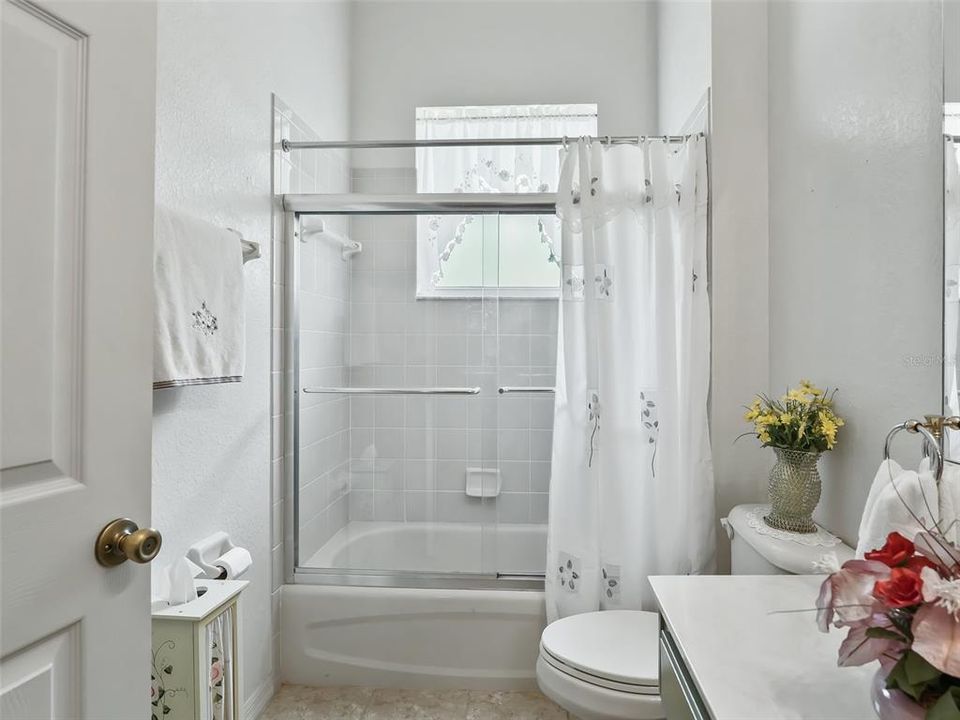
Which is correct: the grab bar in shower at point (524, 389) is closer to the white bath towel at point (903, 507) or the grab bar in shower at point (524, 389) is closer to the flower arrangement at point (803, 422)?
the flower arrangement at point (803, 422)

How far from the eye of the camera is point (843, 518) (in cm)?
141

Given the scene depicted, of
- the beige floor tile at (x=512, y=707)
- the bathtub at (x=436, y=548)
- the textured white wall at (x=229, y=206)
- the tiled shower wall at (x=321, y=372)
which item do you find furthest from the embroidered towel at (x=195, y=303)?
the beige floor tile at (x=512, y=707)

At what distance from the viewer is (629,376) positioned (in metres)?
1.92

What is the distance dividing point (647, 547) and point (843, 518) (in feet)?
2.11

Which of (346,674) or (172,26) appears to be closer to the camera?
(172,26)

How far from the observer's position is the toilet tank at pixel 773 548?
4.21 feet

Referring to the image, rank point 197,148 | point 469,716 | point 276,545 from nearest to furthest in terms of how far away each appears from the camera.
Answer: point 197,148
point 469,716
point 276,545

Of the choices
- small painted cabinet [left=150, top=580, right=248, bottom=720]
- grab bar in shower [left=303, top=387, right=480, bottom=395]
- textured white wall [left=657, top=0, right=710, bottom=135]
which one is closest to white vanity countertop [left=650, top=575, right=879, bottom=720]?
small painted cabinet [left=150, top=580, right=248, bottom=720]

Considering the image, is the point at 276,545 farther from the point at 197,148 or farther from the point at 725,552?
the point at 725,552

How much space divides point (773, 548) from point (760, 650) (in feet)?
1.83

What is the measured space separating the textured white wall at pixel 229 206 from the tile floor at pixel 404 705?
0.39 feet

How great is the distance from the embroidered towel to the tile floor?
1.20 meters

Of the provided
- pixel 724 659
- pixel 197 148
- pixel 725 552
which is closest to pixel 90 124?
pixel 197 148

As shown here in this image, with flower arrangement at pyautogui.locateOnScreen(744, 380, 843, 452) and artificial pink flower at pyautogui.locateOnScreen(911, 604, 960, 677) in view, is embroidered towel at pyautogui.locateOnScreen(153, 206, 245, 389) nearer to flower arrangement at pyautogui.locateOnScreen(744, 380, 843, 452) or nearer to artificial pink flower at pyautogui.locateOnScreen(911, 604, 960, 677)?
artificial pink flower at pyautogui.locateOnScreen(911, 604, 960, 677)
